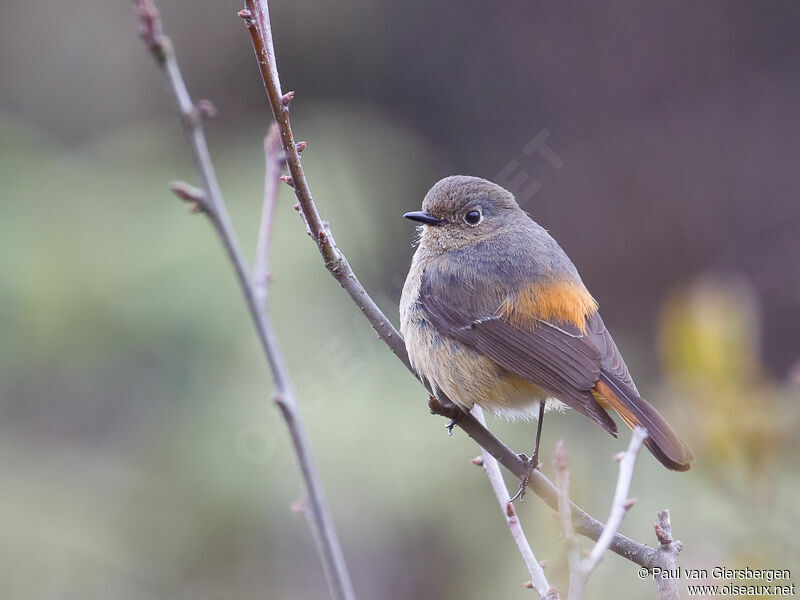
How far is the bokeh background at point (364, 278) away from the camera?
3.79 metres

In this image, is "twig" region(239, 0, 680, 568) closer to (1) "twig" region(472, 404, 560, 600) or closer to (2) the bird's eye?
(1) "twig" region(472, 404, 560, 600)

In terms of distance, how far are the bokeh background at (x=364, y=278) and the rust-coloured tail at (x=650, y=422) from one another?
0.39 feet

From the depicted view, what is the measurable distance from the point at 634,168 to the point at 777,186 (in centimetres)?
106

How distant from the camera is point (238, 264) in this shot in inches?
46.4

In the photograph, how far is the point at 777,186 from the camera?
656 cm

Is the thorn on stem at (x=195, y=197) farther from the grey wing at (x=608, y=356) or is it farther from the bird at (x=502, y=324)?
the grey wing at (x=608, y=356)

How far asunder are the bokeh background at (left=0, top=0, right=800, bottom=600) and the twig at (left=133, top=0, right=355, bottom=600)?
686 millimetres

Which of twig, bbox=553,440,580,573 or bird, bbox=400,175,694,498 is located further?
bird, bbox=400,175,694,498

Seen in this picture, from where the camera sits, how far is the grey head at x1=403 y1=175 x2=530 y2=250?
10.6 feet

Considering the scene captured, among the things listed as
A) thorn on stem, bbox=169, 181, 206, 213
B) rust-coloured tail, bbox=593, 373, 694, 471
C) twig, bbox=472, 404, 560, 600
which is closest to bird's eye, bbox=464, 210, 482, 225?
rust-coloured tail, bbox=593, 373, 694, 471

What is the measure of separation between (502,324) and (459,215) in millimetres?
525

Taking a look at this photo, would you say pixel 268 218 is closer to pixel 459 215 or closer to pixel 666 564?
pixel 666 564

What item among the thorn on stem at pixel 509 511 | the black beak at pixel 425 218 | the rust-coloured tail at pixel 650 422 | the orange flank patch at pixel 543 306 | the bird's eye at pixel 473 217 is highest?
the bird's eye at pixel 473 217

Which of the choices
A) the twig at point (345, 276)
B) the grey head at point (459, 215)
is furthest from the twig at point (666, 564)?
the grey head at point (459, 215)
